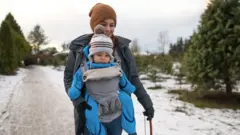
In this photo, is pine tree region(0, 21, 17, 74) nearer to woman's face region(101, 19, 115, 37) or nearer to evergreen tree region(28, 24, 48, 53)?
woman's face region(101, 19, 115, 37)

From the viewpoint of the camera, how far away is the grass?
9086 mm

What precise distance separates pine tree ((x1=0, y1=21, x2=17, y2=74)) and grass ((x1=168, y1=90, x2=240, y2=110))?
15.2 m

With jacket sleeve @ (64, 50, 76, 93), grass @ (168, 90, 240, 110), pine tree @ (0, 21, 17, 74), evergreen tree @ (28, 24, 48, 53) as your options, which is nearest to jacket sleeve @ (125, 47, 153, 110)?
jacket sleeve @ (64, 50, 76, 93)

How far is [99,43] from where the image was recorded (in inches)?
79.4

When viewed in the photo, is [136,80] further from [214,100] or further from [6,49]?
[6,49]

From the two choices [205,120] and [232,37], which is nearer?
[205,120]

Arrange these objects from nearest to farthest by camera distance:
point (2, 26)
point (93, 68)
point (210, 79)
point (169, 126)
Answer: point (93, 68), point (169, 126), point (210, 79), point (2, 26)

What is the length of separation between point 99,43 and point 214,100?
8903 millimetres

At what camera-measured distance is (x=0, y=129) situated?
520 cm

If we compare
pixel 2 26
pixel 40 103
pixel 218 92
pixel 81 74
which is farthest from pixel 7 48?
pixel 81 74

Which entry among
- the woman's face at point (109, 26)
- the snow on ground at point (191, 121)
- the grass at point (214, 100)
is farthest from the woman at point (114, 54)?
the grass at point (214, 100)

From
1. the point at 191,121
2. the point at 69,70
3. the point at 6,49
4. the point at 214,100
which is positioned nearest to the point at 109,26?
the point at 69,70

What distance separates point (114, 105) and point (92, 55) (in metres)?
0.42

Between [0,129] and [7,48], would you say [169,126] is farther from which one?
[7,48]
